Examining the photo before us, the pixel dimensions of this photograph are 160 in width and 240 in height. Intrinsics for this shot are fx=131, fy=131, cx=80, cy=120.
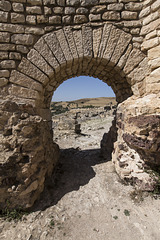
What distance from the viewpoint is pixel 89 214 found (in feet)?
7.80

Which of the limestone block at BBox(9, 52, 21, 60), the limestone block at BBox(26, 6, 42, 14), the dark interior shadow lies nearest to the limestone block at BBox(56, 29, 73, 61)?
the limestone block at BBox(26, 6, 42, 14)

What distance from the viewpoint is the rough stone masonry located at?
2.57m

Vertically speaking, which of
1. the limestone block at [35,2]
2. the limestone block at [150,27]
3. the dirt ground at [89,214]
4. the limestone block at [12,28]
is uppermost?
the limestone block at [35,2]

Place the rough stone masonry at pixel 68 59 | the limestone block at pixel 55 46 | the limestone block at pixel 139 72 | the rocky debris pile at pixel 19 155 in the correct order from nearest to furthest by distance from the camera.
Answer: the rocky debris pile at pixel 19 155
the rough stone masonry at pixel 68 59
the limestone block at pixel 55 46
the limestone block at pixel 139 72

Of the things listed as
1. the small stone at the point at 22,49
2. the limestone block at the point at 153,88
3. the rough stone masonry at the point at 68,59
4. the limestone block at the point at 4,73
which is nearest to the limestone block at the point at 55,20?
the rough stone masonry at the point at 68,59

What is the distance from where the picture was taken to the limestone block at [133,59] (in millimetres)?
3027

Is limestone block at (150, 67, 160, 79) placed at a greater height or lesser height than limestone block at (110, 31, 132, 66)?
lesser

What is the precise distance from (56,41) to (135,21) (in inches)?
73.2

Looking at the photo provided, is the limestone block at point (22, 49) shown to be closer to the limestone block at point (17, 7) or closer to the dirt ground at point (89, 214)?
the limestone block at point (17, 7)

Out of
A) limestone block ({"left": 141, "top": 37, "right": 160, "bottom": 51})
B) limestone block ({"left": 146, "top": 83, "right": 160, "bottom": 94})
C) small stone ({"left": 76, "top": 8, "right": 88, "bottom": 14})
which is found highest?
small stone ({"left": 76, "top": 8, "right": 88, "bottom": 14})

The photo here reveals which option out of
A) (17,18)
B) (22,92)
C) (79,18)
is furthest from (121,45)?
(22,92)

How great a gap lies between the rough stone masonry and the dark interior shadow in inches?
10.2

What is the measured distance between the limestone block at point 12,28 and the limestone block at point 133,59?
8.00ft

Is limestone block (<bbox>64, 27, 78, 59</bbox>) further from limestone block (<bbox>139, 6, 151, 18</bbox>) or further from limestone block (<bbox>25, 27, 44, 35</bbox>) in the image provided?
limestone block (<bbox>139, 6, 151, 18</bbox>)
